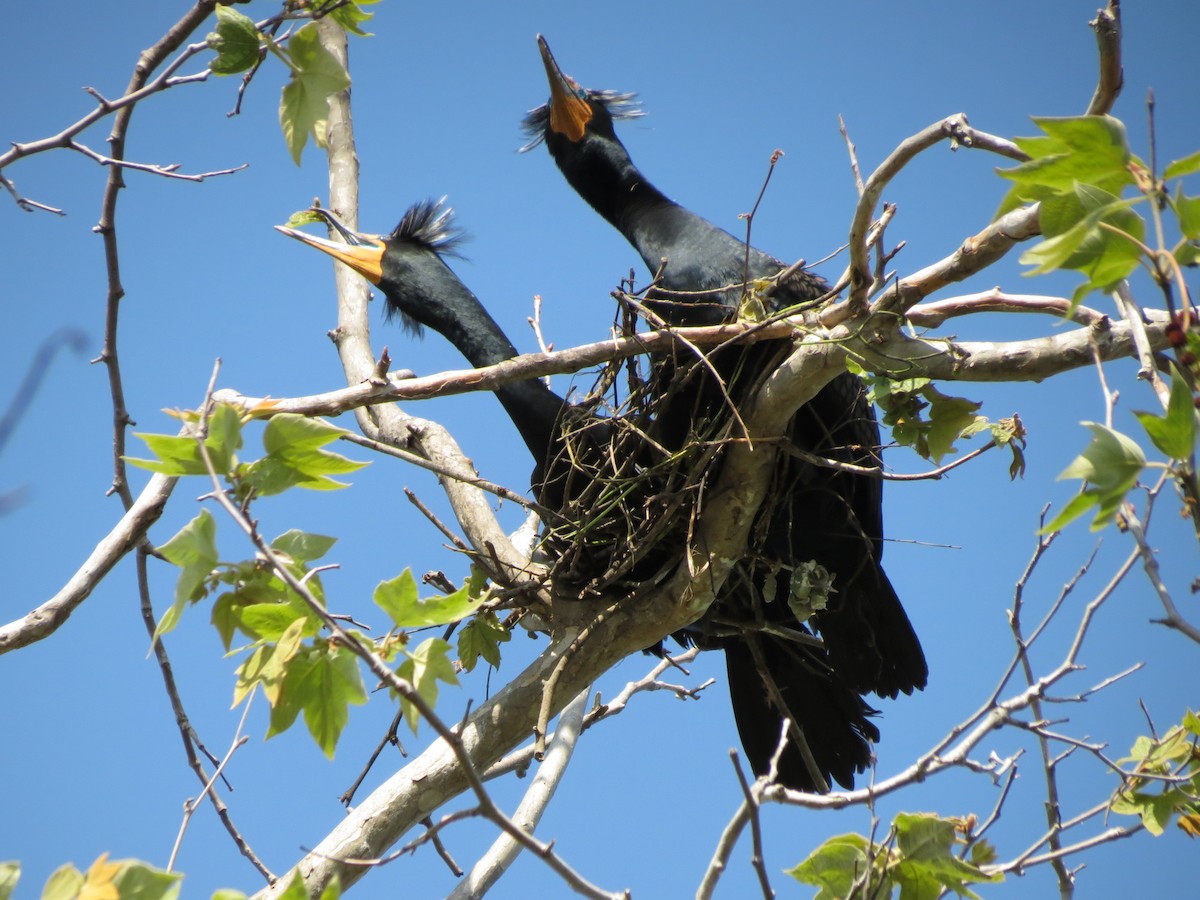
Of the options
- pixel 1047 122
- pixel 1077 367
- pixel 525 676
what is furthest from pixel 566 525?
pixel 1047 122

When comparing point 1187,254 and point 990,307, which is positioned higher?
point 990,307

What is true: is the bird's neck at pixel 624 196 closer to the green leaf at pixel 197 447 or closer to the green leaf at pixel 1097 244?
→ the green leaf at pixel 197 447

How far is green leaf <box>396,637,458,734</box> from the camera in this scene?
1.91m

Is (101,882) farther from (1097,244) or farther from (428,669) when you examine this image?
(1097,244)

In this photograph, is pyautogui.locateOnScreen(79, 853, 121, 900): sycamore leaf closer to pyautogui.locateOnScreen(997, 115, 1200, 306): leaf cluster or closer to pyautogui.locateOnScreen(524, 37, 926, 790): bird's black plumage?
pyautogui.locateOnScreen(997, 115, 1200, 306): leaf cluster

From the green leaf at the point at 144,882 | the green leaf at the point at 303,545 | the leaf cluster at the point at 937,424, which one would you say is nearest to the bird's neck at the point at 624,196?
the leaf cluster at the point at 937,424

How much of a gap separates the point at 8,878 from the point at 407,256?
10.2 ft

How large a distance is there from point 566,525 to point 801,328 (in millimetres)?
979

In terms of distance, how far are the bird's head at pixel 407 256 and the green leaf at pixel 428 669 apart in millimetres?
2597

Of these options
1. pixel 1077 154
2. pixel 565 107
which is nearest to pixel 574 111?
pixel 565 107

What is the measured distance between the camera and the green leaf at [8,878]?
168 cm

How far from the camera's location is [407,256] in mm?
4477

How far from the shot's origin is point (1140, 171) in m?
1.47

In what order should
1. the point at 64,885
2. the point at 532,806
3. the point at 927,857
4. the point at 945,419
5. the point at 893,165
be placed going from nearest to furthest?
the point at 64,885 → the point at 927,857 → the point at 893,165 → the point at 945,419 → the point at 532,806
